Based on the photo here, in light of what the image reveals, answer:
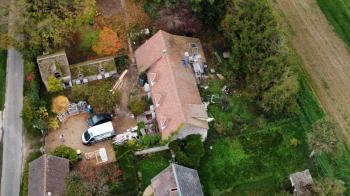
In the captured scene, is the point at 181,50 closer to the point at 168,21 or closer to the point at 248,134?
the point at 168,21

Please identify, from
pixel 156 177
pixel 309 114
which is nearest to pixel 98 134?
pixel 156 177

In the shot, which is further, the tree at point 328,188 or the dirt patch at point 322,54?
the dirt patch at point 322,54

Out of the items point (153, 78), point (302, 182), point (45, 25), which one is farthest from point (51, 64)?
point (302, 182)

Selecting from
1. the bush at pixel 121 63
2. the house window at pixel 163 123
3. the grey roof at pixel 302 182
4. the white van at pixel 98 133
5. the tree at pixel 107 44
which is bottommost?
the grey roof at pixel 302 182

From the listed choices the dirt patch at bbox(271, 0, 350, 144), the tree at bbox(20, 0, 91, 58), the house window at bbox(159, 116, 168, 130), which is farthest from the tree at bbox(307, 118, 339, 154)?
the tree at bbox(20, 0, 91, 58)

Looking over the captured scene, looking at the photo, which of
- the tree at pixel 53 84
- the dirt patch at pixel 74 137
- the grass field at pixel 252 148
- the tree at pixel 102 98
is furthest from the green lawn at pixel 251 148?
the tree at pixel 53 84

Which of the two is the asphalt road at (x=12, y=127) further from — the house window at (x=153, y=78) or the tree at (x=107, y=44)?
the house window at (x=153, y=78)

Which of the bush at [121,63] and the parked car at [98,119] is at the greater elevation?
the bush at [121,63]

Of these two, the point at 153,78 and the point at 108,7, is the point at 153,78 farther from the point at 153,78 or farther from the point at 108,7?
the point at 108,7
